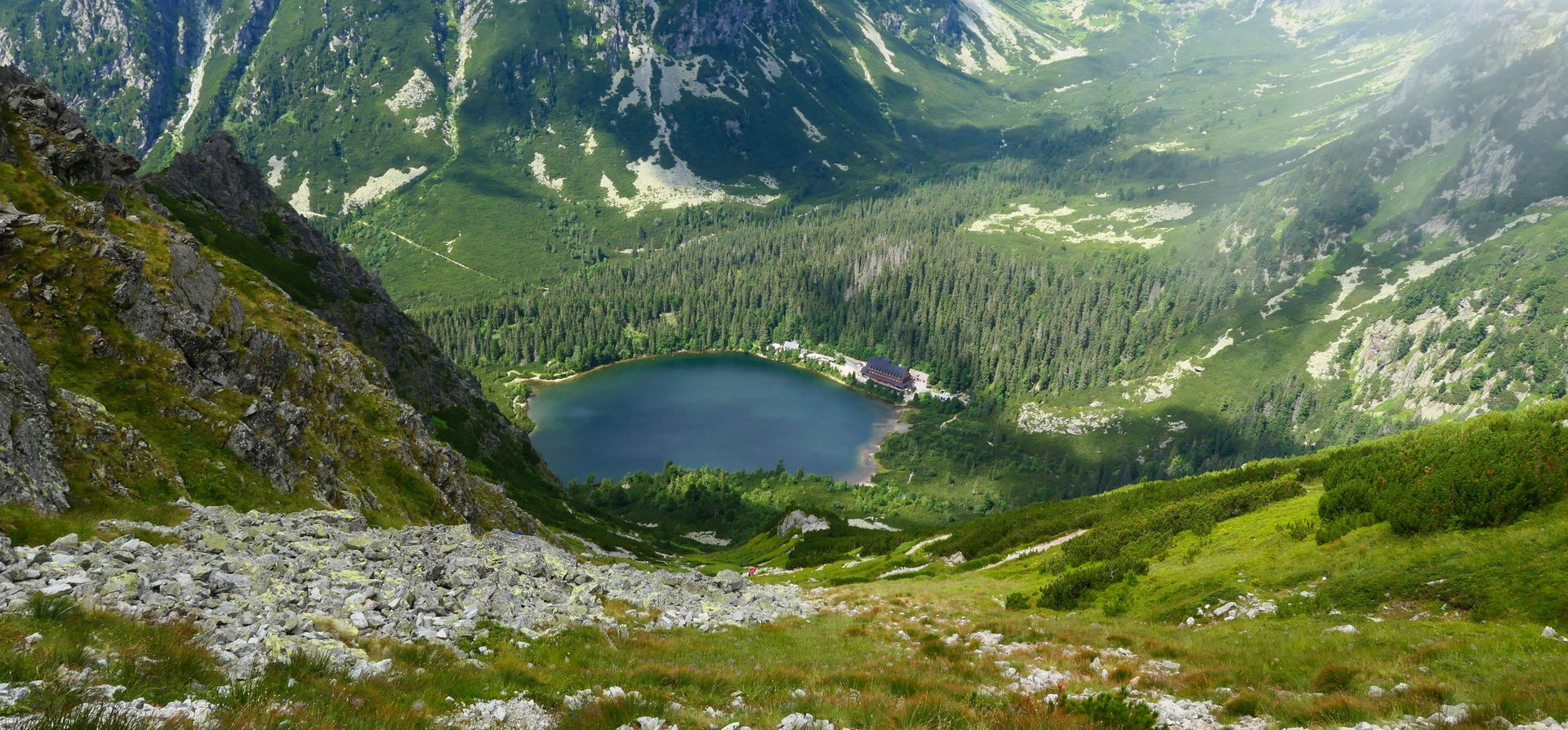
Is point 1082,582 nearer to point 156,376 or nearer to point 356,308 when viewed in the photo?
point 156,376

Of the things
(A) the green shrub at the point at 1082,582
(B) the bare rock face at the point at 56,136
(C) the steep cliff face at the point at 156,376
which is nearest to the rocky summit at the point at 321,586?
(C) the steep cliff face at the point at 156,376

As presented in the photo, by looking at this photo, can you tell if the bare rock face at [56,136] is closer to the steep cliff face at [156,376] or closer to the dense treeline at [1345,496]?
the steep cliff face at [156,376]

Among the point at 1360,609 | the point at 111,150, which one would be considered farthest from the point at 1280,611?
the point at 111,150

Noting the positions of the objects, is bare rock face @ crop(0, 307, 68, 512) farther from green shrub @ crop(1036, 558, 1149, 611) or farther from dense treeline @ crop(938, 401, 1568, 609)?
green shrub @ crop(1036, 558, 1149, 611)

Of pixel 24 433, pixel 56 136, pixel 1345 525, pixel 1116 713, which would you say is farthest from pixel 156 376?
pixel 1345 525

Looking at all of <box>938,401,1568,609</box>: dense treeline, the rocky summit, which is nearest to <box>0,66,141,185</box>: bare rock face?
the rocky summit

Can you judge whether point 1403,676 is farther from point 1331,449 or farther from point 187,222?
point 187,222
